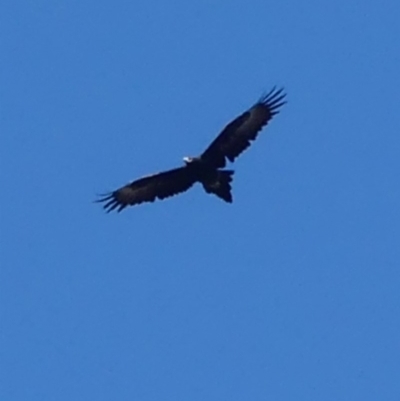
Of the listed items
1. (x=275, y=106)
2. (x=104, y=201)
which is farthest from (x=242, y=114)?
(x=104, y=201)

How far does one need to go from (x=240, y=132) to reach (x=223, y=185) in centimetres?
138

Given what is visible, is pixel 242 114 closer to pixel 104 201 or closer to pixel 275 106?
pixel 275 106

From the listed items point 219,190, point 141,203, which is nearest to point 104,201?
point 141,203

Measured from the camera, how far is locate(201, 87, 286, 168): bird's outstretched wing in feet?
116

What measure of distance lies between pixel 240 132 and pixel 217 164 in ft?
2.43

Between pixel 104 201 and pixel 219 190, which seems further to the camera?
pixel 104 201

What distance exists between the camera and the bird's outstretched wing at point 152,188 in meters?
35.9

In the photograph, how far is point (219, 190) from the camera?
1361 inches

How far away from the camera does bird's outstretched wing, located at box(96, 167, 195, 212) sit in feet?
118

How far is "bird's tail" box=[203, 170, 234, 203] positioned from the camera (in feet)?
113

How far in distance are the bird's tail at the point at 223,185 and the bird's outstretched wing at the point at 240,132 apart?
20.5 inches

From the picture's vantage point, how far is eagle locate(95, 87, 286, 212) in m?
34.8

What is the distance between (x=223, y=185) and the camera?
34.5 meters

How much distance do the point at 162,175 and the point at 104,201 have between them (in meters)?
1.35
